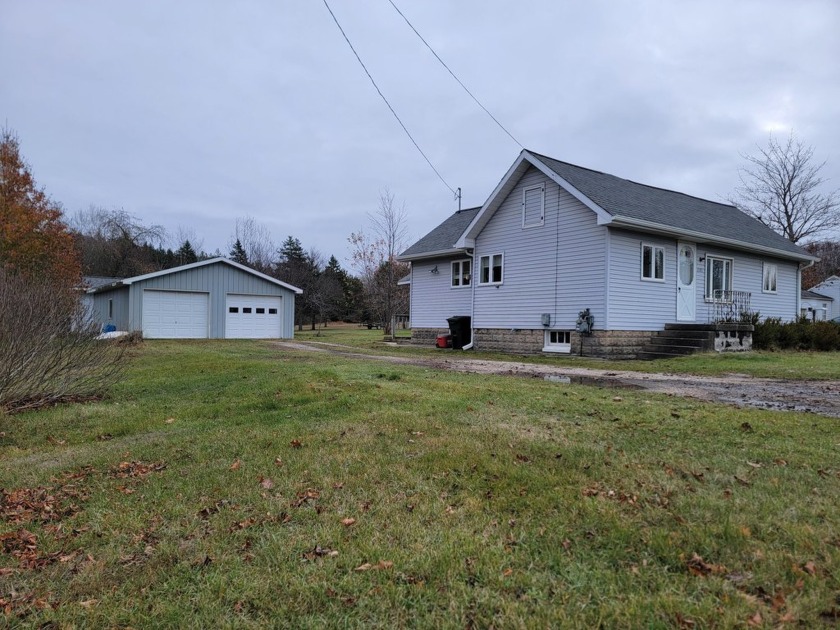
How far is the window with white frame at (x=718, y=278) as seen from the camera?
16.5 m

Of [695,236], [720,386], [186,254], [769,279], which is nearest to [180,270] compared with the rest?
[695,236]

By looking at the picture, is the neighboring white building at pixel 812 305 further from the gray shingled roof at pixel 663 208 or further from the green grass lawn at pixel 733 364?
the green grass lawn at pixel 733 364

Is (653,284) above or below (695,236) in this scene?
below

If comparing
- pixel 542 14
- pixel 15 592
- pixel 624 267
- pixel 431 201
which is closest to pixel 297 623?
pixel 15 592

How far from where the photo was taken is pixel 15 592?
257 centimetres

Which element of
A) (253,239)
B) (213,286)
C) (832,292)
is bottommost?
(213,286)

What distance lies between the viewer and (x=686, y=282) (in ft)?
51.9

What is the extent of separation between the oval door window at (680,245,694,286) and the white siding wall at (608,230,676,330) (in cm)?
33

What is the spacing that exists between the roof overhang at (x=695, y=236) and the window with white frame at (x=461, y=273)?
668cm

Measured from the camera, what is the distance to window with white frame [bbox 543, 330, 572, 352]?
15.2 meters

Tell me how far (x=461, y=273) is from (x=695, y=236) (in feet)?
26.9

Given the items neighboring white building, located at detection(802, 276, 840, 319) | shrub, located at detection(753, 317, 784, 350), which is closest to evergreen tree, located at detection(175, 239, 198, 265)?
shrub, located at detection(753, 317, 784, 350)

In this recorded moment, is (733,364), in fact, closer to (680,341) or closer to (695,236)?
(680,341)

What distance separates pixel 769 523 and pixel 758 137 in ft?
134
